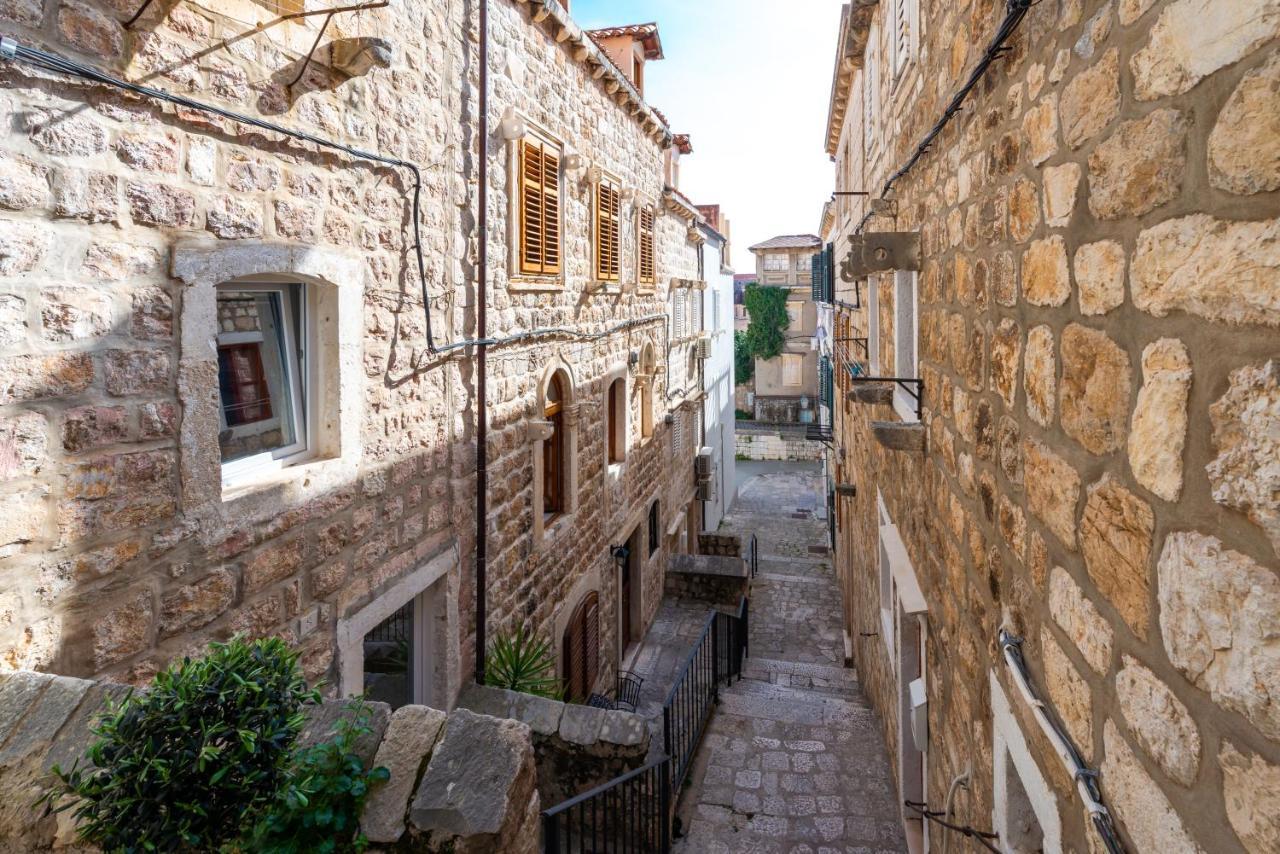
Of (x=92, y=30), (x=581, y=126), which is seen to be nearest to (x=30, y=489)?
(x=92, y=30)

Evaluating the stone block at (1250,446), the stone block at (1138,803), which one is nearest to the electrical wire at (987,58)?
the stone block at (1250,446)

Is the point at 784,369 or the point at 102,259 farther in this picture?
the point at 784,369

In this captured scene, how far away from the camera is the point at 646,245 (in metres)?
13.2

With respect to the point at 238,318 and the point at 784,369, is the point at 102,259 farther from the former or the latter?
the point at 784,369

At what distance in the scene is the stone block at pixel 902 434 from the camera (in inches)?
185

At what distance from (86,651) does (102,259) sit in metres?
1.58

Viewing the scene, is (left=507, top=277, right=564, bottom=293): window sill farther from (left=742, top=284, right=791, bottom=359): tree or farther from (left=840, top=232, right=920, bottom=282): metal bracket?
(left=742, top=284, right=791, bottom=359): tree

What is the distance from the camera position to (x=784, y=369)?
1709 inches

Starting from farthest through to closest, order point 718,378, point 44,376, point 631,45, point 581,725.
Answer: point 718,378
point 631,45
point 581,725
point 44,376

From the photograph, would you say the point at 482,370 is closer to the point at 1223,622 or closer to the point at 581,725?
the point at 581,725

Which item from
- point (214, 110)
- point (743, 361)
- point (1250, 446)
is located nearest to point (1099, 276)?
point (1250, 446)

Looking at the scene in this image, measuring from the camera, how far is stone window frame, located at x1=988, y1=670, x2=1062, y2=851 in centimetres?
239

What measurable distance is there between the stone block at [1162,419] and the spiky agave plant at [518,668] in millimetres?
5570

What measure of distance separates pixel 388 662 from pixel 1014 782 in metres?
6.18
